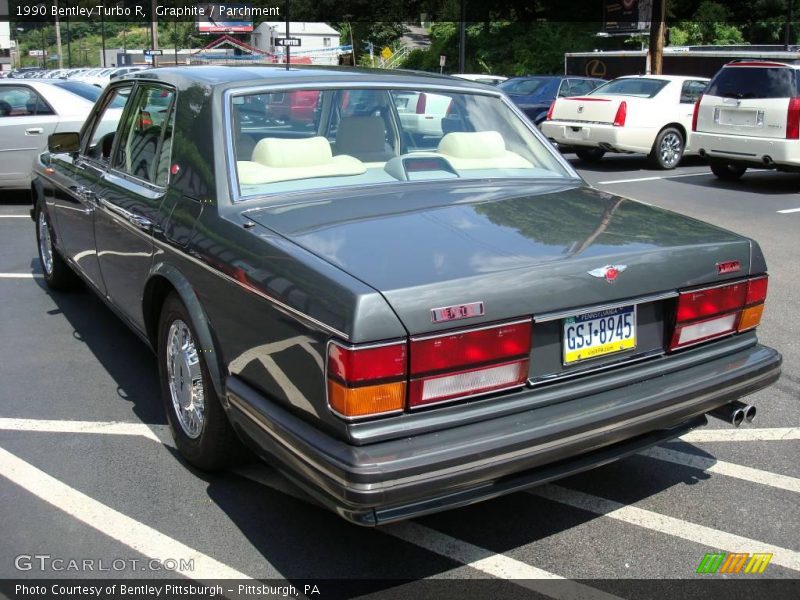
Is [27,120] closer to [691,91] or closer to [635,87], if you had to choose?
[635,87]

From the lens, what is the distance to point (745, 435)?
4.15 meters

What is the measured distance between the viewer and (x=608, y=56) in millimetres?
33750

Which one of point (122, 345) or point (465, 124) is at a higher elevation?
point (465, 124)

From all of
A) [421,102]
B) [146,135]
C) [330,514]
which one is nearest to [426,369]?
[330,514]

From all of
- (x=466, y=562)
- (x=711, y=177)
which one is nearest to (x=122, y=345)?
(x=466, y=562)

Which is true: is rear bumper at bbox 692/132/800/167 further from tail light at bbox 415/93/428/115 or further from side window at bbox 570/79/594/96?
tail light at bbox 415/93/428/115

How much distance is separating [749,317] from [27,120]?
9.60m

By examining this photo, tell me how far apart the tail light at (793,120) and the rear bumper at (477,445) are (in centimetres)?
918

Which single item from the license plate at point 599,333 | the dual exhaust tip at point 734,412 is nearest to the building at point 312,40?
the dual exhaust tip at point 734,412

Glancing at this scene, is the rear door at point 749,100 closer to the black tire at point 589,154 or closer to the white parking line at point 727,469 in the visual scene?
→ the black tire at point 589,154

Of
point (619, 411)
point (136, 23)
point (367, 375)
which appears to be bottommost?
point (619, 411)

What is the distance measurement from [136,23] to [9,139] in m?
138

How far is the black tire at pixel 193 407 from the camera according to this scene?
133 inches

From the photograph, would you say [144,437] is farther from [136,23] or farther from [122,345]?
[136,23]
